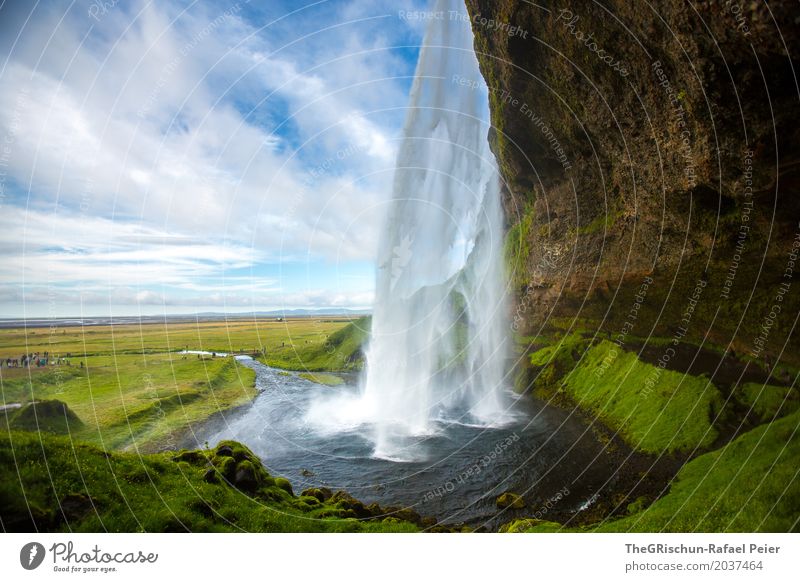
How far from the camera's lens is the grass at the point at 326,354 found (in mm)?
63281

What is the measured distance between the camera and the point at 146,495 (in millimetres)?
10828

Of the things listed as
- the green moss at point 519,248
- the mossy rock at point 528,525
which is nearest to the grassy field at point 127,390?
the mossy rock at point 528,525

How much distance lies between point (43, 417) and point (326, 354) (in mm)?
52677

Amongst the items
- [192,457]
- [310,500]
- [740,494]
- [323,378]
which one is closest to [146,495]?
[192,457]

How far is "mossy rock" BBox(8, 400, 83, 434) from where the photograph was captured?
16.6 metres

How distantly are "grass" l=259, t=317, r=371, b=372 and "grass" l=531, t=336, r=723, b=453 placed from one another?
3349 centimetres

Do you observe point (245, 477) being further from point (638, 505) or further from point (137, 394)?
point (137, 394)

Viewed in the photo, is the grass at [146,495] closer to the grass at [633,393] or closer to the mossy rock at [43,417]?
the mossy rock at [43,417]

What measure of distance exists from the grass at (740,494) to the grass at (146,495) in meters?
8.78

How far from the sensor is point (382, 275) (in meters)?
36.5

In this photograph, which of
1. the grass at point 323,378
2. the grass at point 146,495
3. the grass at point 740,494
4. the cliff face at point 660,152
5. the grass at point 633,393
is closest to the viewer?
the grass at point 146,495
